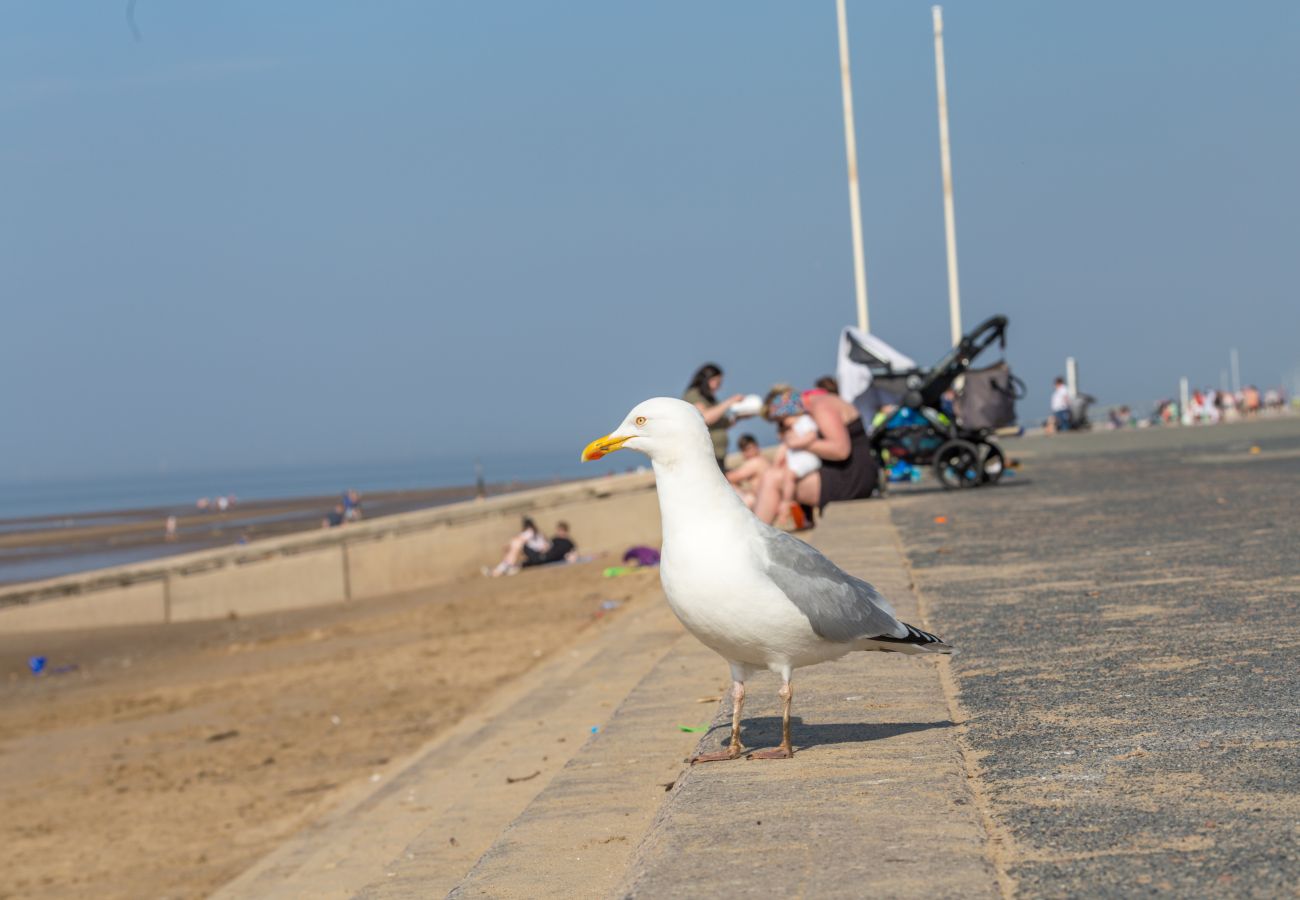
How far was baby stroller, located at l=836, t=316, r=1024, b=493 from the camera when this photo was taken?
1557 cm

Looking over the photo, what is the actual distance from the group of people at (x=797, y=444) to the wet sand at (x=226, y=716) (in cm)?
193

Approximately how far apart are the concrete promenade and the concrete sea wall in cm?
1158

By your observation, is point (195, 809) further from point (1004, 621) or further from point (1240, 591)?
point (1240, 591)

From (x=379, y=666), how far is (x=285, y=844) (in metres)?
6.23

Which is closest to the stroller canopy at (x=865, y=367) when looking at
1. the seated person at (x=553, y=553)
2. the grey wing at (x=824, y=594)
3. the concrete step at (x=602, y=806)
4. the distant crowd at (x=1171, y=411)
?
the seated person at (x=553, y=553)

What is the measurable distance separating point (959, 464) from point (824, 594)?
11.9 meters

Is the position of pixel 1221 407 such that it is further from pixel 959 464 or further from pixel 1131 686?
pixel 1131 686

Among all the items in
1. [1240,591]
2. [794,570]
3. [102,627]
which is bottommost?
[102,627]

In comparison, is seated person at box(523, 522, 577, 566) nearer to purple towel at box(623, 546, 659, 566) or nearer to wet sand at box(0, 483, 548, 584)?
purple towel at box(623, 546, 659, 566)

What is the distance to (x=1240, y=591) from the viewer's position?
7078mm

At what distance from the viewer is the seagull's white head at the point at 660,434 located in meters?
4.66

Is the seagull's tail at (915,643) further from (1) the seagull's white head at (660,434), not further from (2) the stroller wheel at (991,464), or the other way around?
(2) the stroller wheel at (991,464)

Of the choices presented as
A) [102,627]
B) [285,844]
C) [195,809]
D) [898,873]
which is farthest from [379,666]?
[898,873]

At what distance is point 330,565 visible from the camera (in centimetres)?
2172
